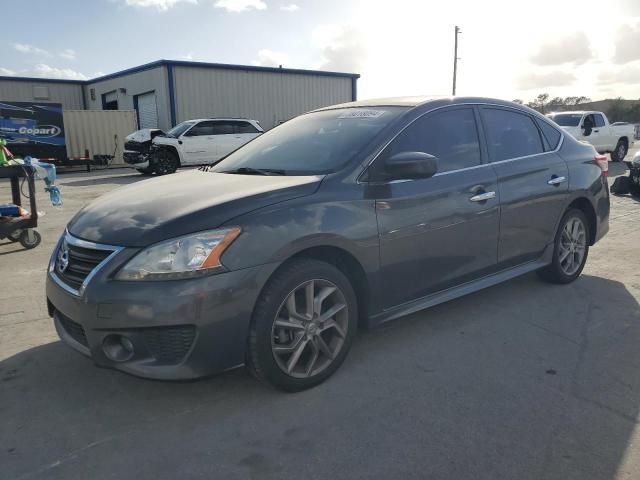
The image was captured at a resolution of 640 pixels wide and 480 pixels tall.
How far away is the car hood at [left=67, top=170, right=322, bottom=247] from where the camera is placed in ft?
8.84

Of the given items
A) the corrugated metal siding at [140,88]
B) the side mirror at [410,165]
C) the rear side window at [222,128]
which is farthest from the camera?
the corrugated metal siding at [140,88]

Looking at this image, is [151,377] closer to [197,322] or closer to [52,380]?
[197,322]

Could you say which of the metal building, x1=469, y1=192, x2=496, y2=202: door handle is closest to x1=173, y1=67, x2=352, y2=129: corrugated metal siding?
the metal building

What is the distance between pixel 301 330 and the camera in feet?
9.75

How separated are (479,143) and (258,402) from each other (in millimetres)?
2467

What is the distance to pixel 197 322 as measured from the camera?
2.59 m

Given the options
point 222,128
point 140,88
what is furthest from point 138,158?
point 140,88

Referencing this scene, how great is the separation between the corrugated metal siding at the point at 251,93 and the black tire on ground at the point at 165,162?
8126 millimetres

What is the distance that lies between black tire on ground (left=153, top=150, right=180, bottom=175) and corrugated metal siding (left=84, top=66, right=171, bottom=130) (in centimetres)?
813

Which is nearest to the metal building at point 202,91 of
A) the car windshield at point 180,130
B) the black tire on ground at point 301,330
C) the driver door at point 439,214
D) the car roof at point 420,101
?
the car windshield at point 180,130

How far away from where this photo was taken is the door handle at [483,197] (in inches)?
149

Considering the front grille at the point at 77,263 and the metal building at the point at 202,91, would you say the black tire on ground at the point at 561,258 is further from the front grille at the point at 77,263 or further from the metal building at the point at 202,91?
the metal building at the point at 202,91

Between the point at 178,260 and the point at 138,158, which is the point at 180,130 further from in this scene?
the point at 178,260

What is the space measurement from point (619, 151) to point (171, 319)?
20950 mm
